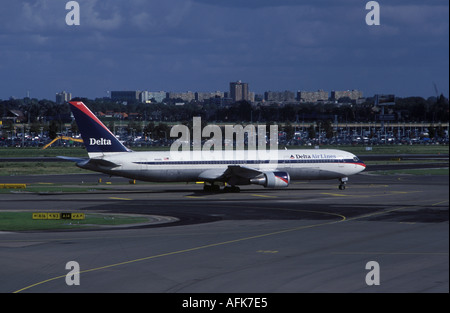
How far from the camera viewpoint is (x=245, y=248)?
34938 millimetres

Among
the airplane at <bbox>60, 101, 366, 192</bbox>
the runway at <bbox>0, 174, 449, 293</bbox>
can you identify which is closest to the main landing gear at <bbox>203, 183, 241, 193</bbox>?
the airplane at <bbox>60, 101, 366, 192</bbox>

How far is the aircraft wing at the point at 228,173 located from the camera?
6562cm

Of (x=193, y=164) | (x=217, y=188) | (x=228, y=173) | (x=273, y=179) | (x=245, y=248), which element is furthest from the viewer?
(x=217, y=188)

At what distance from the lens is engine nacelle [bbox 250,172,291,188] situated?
6475cm

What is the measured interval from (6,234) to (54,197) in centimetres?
2355

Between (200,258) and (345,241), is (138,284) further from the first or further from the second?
(345,241)

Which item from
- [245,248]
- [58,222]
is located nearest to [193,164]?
[58,222]

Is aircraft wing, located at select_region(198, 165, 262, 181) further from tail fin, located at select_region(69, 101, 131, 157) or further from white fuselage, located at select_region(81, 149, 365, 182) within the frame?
tail fin, located at select_region(69, 101, 131, 157)

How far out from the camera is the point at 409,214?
4803cm

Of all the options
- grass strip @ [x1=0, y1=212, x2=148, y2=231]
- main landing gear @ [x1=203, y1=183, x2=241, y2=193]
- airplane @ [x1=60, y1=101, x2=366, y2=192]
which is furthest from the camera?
main landing gear @ [x1=203, y1=183, x2=241, y2=193]

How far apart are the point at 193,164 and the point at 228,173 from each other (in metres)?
3.62

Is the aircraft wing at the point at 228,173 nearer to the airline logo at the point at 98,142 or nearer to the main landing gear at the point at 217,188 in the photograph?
the main landing gear at the point at 217,188

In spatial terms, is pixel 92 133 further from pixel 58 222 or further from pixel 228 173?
pixel 58 222

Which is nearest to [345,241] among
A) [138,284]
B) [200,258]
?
[200,258]
